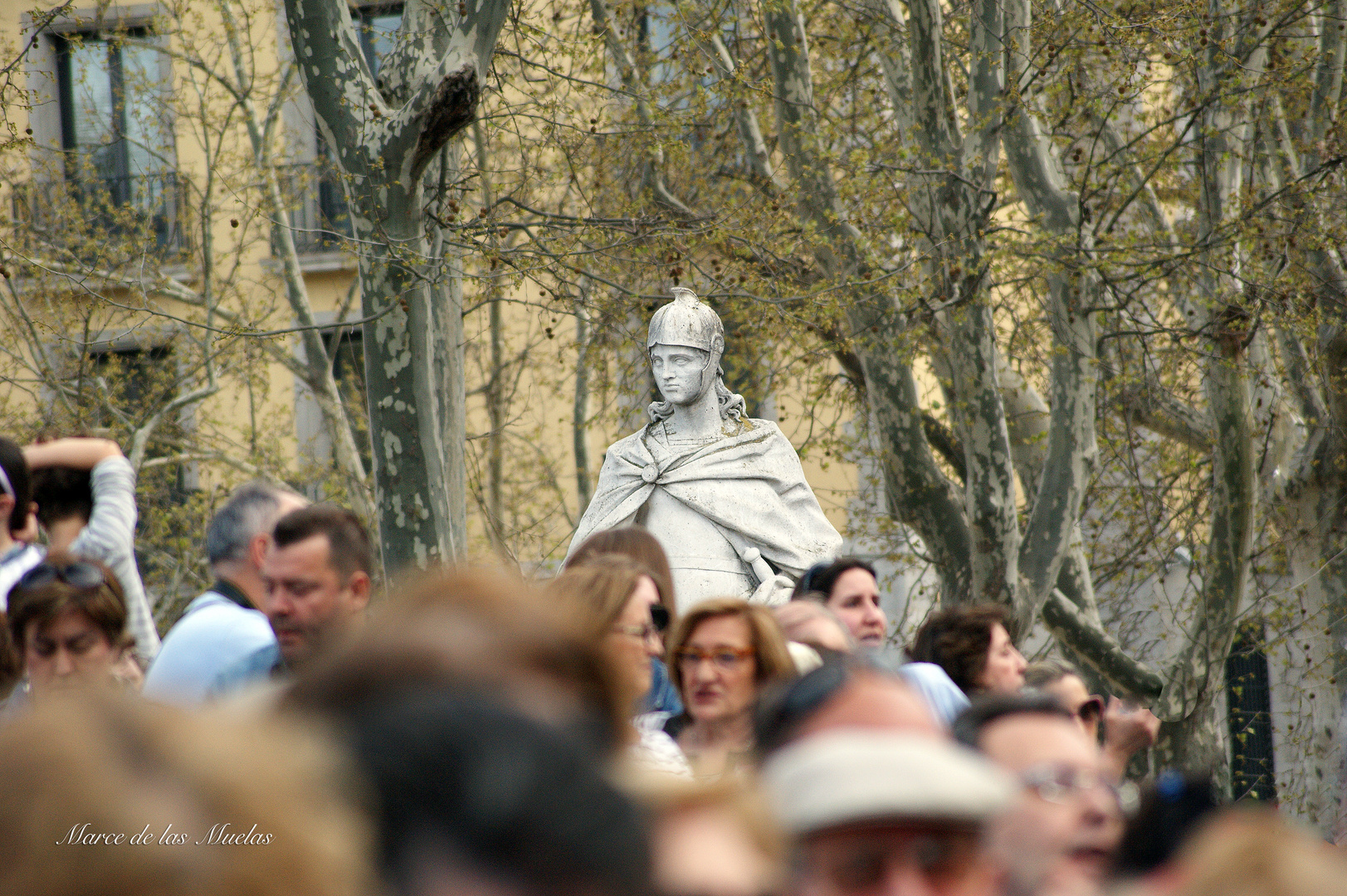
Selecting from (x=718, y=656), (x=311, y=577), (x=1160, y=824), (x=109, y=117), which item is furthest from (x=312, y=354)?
(x=1160, y=824)

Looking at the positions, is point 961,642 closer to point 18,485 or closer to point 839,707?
point 839,707

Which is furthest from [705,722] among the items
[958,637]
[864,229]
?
[864,229]

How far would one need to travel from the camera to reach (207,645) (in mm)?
3621

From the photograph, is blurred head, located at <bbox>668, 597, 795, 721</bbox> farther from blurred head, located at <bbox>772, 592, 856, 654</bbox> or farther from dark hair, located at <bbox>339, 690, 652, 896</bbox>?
dark hair, located at <bbox>339, 690, 652, 896</bbox>

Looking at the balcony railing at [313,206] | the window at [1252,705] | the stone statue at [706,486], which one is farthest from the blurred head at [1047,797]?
the window at [1252,705]

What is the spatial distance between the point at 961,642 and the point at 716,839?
3.11 m

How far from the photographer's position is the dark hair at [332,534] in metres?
3.70

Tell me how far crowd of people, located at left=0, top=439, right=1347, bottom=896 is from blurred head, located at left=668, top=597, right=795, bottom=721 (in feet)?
0.15

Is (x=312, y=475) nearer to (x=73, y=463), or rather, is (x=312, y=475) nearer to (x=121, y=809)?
(x=73, y=463)

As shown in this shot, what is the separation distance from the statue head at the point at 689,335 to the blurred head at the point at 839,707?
15.1ft

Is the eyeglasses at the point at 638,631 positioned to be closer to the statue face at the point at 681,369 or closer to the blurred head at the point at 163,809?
the blurred head at the point at 163,809

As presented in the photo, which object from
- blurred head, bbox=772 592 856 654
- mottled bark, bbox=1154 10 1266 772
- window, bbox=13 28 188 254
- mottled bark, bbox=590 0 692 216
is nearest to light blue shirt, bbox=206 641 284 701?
blurred head, bbox=772 592 856 654

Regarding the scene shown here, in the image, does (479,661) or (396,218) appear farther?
(396,218)

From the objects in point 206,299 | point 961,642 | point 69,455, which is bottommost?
point 961,642
